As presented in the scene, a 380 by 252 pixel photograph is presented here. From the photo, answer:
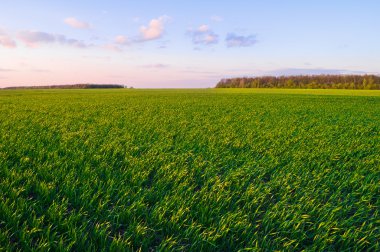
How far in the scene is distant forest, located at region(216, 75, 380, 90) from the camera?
109625 millimetres

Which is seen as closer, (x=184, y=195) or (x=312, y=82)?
(x=184, y=195)

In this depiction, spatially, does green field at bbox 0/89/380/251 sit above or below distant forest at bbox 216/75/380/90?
below

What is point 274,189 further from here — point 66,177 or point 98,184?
point 66,177

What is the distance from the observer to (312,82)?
11488 cm

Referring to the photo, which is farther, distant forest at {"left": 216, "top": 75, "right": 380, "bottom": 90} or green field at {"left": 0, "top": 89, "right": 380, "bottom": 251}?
distant forest at {"left": 216, "top": 75, "right": 380, "bottom": 90}

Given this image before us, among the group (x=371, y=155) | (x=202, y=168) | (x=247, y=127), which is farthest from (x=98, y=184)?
(x=247, y=127)

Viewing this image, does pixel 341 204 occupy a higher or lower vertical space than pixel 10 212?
lower

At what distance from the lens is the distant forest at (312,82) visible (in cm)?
10962

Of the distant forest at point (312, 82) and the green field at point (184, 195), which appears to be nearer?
the green field at point (184, 195)

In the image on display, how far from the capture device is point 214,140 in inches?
381

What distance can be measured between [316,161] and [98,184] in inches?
224

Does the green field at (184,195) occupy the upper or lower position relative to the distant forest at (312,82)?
lower

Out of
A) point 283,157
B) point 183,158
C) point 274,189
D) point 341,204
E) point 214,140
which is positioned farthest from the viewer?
point 214,140

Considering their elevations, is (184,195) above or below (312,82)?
below
